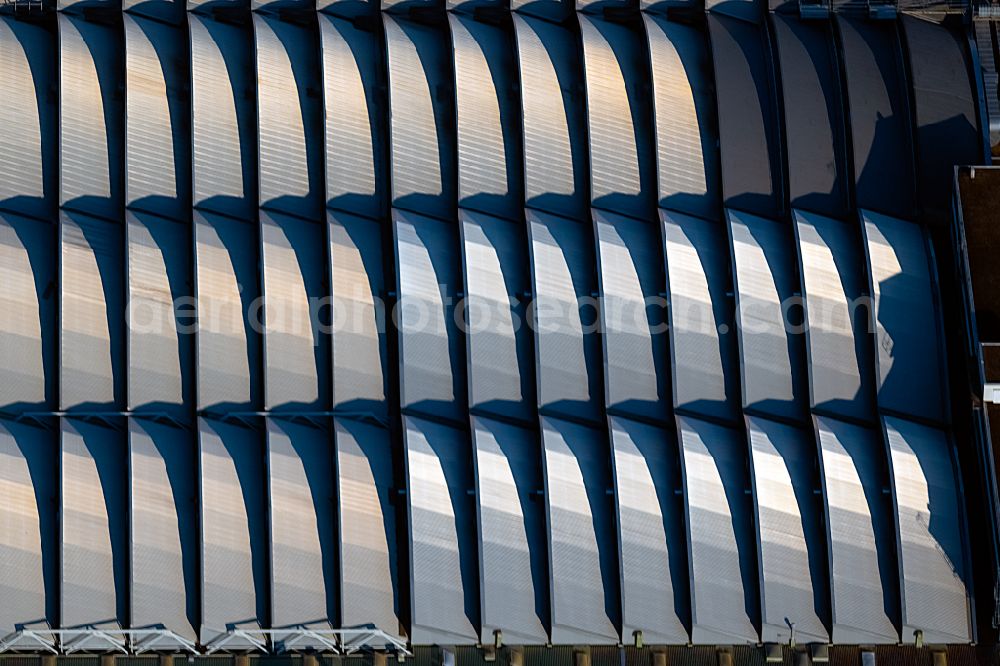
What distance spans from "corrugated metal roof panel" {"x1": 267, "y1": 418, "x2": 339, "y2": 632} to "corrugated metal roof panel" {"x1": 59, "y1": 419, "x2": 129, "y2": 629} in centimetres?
1065

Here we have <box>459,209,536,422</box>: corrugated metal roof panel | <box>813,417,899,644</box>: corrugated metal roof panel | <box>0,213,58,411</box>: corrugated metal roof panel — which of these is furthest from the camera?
<box>0,213,58,411</box>: corrugated metal roof panel

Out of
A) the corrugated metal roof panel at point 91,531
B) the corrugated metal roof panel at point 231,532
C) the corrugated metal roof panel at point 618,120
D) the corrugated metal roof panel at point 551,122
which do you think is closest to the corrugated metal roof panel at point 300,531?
the corrugated metal roof panel at point 231,532

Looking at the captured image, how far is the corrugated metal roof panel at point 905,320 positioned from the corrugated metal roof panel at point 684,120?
11.8 meters

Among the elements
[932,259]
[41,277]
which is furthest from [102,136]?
[932,259]

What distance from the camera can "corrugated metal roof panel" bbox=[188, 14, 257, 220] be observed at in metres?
90.4

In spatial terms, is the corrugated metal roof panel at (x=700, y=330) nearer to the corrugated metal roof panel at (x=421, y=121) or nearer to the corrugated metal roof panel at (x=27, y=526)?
the corrugated metal roof panel at (x=421, y=121)

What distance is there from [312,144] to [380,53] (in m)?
8.79

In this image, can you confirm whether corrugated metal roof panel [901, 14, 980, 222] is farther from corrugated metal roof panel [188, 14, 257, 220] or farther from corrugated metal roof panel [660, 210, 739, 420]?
corrugated metal roof panel [188, 14, 257, 220]

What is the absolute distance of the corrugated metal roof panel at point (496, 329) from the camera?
8700cm

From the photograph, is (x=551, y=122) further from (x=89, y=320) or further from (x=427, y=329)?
(x=89, y=320)

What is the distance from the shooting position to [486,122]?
9150cm

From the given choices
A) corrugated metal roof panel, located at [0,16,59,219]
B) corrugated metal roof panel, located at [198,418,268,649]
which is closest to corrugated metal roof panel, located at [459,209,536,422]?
corrugated metal roof panel, located at [198,418,268,649]

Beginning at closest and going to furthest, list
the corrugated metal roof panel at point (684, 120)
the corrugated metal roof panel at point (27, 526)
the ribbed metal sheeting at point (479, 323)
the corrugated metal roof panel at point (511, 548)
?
the corrugated metal roof panel at point (511, 548)
the ribbed metal sheeting at point (479, 323)
the corrugated metal roof panel at point (27, 526)
the corrugated metal roof panel at point (684, 120)

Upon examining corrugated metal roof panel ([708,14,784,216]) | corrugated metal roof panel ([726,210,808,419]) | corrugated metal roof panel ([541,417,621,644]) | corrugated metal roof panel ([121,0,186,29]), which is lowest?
corrugated metal roof panel ([541,417,621,644])
